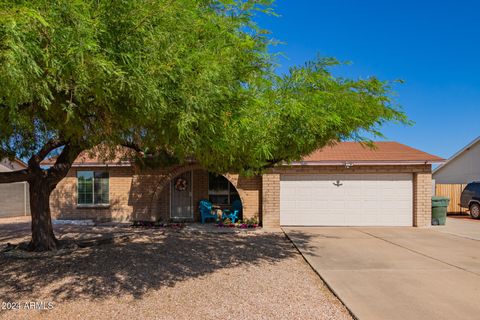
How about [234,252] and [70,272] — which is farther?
[234,252]

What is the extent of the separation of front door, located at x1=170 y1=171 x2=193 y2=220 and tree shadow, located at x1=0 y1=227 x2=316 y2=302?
4.42 metres

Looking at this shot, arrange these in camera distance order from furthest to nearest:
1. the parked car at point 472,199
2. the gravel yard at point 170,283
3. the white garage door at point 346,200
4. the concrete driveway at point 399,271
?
the parked car at point 472,199
the white garage door at point 346,200
the concrete driveway at point 399,271
the gravel yard at point 170,283

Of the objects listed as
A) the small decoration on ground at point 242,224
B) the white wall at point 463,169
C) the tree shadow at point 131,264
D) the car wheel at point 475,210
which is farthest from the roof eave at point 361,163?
the white wall at point 463,169

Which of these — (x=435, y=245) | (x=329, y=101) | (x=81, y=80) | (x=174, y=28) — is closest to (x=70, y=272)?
(x=81, y=80)

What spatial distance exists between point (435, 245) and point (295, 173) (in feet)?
19.7

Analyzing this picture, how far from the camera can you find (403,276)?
7.07 metres

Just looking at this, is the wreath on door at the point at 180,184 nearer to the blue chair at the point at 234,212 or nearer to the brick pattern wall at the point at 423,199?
the blue chair at the point at 234,212

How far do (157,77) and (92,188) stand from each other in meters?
13.6

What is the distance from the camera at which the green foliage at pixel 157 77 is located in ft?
11.1

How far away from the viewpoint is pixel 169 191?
16359mm

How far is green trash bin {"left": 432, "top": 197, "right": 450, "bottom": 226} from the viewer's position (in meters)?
15.5

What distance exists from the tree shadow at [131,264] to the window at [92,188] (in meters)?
5.15

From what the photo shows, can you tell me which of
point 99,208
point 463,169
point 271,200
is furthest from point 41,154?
point 463,169

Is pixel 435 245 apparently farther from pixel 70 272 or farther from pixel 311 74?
pixel 70 272
